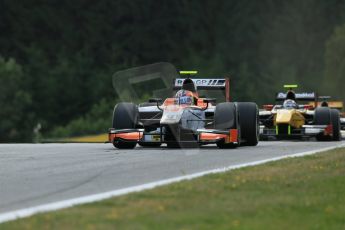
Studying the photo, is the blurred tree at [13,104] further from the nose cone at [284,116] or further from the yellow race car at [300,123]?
the nose cone at [284,116]

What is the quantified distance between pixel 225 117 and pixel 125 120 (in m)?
2.26

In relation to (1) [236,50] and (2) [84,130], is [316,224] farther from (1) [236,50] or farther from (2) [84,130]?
(1) [236,50]

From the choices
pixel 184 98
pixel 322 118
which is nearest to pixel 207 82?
pixel 184 98

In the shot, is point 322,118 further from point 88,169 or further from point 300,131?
point 88,169

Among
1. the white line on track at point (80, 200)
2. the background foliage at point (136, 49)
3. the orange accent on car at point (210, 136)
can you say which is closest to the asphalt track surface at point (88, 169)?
the white line on track at point (80, 200)

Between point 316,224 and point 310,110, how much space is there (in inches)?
951

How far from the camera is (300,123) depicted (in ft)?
102

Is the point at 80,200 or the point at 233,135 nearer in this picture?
the point at 80,200

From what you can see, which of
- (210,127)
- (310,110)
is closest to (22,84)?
(310,110)

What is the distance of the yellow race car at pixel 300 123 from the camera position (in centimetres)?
2973

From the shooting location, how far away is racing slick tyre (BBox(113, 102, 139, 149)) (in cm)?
2281

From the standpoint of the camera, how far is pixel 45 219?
29.9ft

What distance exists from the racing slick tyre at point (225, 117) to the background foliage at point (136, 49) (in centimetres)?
5070

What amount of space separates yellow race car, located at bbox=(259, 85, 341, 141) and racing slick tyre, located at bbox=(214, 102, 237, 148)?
725 centimetres
